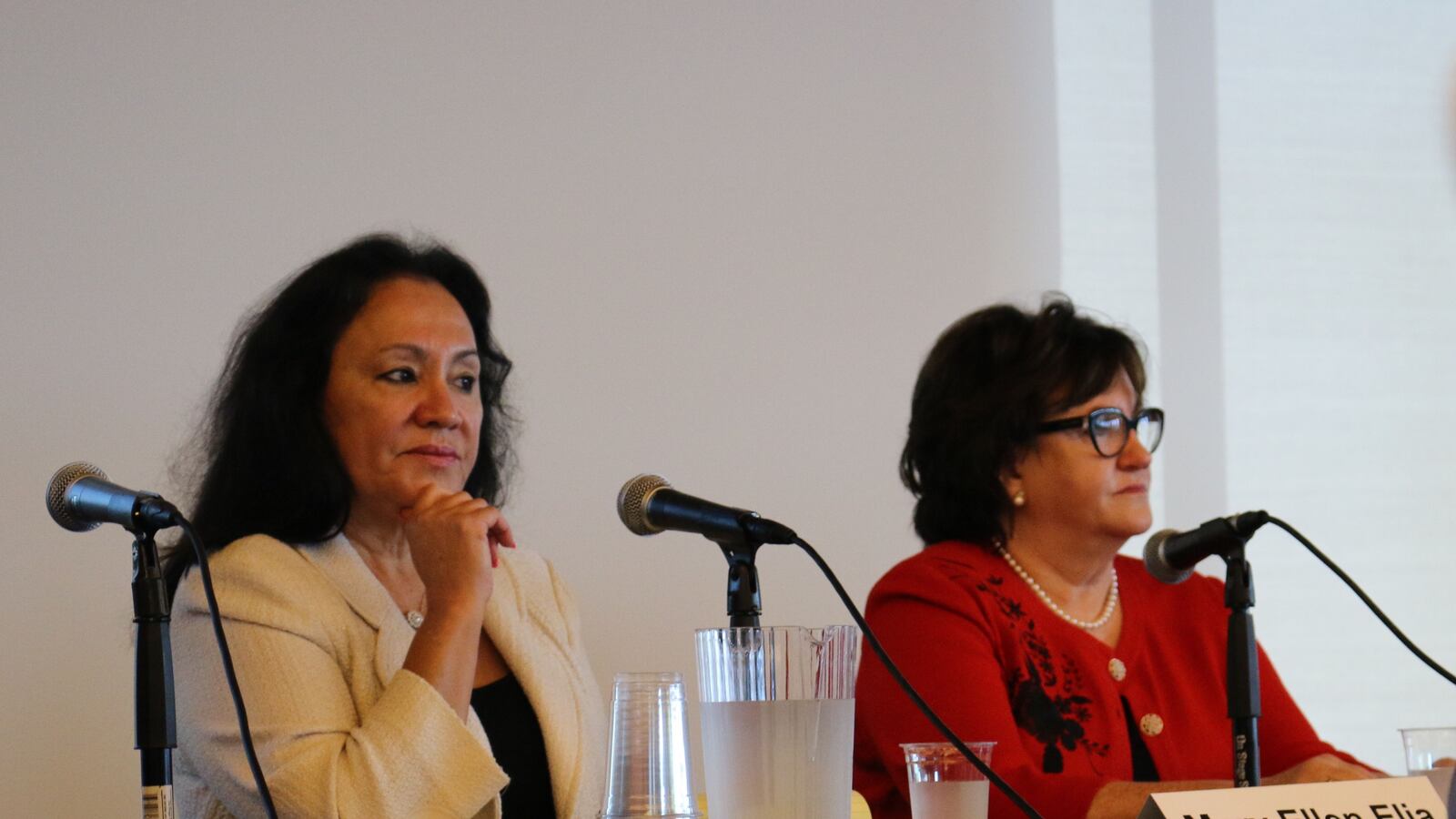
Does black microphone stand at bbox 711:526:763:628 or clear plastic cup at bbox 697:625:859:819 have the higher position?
black microphone stand at bbox 711:526:763:628

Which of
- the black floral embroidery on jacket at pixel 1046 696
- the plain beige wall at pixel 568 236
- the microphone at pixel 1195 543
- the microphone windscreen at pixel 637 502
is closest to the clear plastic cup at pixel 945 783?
the microphone windscreen at pixel 637 502

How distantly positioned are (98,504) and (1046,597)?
1533 millimetres

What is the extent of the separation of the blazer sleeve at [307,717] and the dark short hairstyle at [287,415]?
103mm

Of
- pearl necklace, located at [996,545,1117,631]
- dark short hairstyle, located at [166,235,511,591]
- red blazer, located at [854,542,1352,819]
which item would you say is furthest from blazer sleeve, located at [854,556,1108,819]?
dark short hairstyle, located at [166,235,511,591]

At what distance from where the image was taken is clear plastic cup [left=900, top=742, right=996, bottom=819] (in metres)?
1.31

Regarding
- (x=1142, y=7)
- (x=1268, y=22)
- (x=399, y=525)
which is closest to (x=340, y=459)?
(x=399, y=525)

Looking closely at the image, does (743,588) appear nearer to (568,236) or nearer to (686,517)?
(686,517)

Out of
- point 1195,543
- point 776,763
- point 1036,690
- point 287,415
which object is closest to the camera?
point 776,763

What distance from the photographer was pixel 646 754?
4.17 ft

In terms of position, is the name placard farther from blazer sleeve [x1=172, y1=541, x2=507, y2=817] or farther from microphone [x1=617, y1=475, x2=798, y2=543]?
blazer sleeve [x1=172, y1=541, x2=507, y2=817]

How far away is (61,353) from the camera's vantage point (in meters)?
2.29

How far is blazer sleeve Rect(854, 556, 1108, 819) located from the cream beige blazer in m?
0.39

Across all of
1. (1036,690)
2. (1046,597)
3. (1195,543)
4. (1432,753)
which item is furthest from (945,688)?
(1432,753)

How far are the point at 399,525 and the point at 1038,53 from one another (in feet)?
5.55
